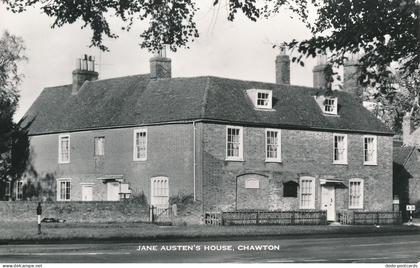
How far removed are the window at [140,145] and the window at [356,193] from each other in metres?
12.7

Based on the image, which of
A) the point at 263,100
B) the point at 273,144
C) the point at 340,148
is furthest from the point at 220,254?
the point at 340,148

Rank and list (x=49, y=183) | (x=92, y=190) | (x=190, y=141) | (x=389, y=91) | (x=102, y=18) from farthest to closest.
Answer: (x=49, y=183) < (x=92, y=190) < (x=190, y=141) < (x=102, y=18) < (x=389, y=91)

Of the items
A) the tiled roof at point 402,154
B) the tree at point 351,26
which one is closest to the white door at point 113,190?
the tiled roof at point 402,154

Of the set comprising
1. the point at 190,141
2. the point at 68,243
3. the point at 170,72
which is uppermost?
the point at 170,72

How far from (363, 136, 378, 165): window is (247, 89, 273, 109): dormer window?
723 centimetres

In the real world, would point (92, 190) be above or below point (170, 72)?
below

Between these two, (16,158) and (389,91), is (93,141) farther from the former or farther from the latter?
(389,91)

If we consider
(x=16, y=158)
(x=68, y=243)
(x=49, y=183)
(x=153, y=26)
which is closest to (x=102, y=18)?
(x=153, y=26)

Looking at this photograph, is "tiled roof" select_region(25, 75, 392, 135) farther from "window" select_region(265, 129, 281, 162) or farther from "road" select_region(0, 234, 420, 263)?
"road" select_region(0, 234, 420, 263)

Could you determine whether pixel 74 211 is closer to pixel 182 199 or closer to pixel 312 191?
pixel 182 199

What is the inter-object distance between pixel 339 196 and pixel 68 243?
23.1 m

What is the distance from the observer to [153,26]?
16031mm

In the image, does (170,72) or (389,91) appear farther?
(170,72)

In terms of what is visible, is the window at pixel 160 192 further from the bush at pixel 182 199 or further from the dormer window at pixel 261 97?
the dormer window at pixel 261 97
